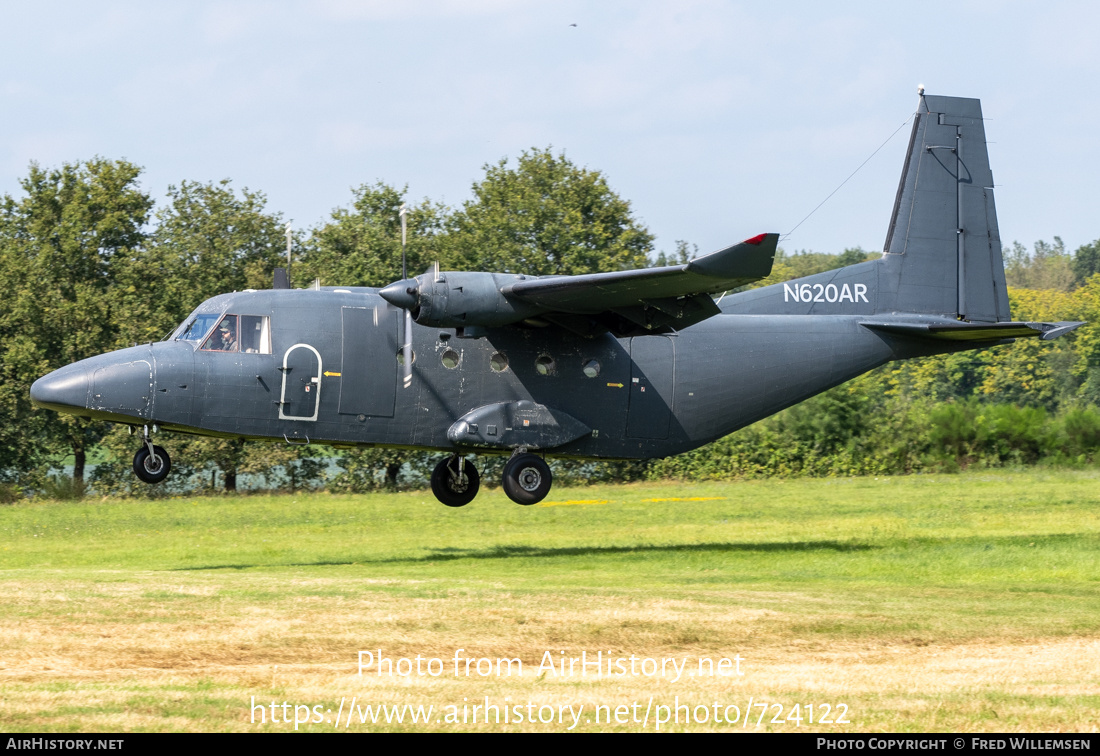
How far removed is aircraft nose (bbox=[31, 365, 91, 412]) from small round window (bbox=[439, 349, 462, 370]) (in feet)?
18.4

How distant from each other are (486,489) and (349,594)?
23.3 meters

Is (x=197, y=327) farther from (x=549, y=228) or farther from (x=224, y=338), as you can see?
(x=549, y=228)

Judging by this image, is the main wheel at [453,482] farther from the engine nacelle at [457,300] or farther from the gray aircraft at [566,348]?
the engine nacelle at [457,300]

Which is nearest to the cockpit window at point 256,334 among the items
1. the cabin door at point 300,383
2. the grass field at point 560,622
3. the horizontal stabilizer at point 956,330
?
the cabin door at point 300,383

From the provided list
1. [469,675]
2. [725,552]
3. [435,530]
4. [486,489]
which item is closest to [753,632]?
[469,675]

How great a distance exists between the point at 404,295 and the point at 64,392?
534 cm

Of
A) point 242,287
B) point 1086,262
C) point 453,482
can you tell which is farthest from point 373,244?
point 1086,262

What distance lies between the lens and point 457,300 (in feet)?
61.6

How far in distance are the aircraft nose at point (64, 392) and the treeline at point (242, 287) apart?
21.3 m

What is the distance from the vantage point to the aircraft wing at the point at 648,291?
55.6 ft

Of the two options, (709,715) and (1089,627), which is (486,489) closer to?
(1089,627)

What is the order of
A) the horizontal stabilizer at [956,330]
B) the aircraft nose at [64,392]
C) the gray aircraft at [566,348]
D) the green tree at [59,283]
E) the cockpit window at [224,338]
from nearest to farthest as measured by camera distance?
1. the aircraft nose at [64,392]
2. the gray aircraft at [566,348]
3. the cockpit window at [224,338]
4. the horizontal stabilizer at [956,330]
5. the green tree at [59,283]

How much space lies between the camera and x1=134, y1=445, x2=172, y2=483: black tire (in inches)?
742

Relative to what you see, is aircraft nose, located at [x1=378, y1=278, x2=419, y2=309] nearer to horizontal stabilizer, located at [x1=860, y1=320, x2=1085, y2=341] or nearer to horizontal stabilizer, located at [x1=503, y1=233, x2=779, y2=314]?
horizontal stabilizer, located at [x1=503, y1=233, x2=779, y2=314]
